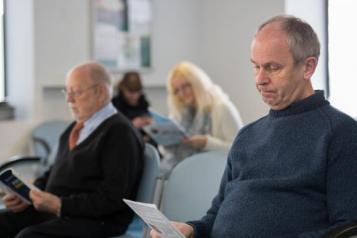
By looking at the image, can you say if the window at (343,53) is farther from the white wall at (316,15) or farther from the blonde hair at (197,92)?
the blonde hair at (197,92)

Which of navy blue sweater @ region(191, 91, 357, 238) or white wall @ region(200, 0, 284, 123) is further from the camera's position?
white wall @ region(200, 0, 284, 123)

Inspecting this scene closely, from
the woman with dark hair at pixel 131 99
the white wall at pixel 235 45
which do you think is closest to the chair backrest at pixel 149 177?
the woman with dark hair at pixel 131 99

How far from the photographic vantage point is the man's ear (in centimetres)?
187

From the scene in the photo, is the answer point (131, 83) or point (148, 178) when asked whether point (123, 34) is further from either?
point (148, 178)

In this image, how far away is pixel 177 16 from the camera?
19.7 ft

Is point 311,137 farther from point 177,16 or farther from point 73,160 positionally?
point 177,16

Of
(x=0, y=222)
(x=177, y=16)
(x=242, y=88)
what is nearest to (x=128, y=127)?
(x=0, y=222)

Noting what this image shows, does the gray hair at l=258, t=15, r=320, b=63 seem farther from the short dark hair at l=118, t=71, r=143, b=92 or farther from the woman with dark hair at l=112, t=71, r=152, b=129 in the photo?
the short dark hair at l=118, t=71, r=143, b=92

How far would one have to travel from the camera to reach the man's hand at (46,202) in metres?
2.77

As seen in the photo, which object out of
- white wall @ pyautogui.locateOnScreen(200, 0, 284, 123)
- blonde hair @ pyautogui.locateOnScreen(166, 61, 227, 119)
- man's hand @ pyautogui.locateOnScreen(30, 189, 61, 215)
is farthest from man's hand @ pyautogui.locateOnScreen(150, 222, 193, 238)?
white wall @ pyautogui.locateOnScreen(200, 0, 284, 123)

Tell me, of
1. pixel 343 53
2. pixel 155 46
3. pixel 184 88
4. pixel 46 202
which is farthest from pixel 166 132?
pixel 155 46

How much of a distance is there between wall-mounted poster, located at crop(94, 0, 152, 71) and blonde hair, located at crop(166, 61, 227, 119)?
55.9 inches

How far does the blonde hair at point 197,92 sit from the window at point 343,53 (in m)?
1.23

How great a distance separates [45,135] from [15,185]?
2123 mm
